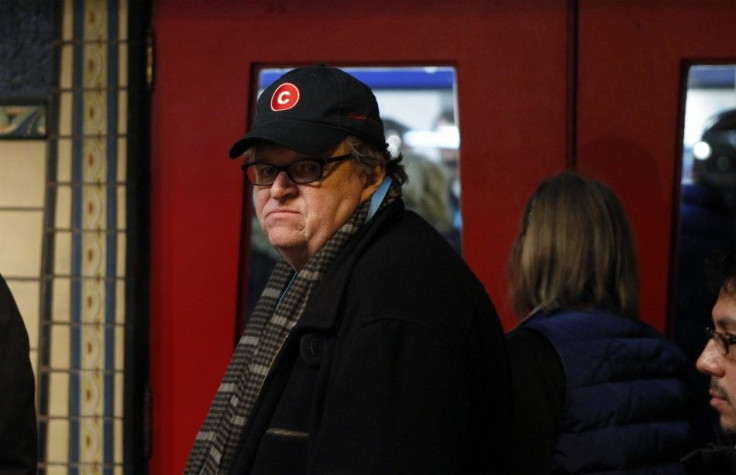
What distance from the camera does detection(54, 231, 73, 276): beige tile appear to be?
314 cm

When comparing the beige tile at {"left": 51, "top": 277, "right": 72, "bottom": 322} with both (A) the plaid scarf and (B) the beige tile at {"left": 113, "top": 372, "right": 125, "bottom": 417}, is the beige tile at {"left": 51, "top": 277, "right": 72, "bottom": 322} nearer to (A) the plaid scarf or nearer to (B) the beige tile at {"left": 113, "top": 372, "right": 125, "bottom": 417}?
(B) the beige tile at {"left": 113, "top": 372, "right": 125, "bottom": 417}

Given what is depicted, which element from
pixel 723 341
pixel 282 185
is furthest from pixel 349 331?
pixel 723 341

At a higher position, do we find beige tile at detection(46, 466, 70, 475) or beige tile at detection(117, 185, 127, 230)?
beige tile at detection(117, 185, 127, 230)

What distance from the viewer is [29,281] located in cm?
317

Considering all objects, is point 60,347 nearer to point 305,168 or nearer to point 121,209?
point 121,209

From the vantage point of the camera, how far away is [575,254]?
Result: 2.46m

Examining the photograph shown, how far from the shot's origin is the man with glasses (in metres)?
2.02

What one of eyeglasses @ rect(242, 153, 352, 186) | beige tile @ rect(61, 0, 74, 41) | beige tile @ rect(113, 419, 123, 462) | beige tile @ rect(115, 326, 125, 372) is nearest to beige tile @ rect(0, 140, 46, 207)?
beige tile @ rect(61, 0, 74, 41)

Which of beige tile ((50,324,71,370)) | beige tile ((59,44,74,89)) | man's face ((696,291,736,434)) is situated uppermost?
beige tile ((59,44,74,89))

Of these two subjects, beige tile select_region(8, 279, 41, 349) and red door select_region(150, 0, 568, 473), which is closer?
red door select_region(150, 0, 568, 473)

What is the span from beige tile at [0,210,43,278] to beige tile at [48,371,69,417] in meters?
0.30

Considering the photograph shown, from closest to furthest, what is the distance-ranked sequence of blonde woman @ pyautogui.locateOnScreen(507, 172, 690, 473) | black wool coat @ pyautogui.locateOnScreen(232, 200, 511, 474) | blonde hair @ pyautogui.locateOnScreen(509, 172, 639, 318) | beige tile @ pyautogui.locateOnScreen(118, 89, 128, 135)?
black wool coat @ pyautogui.locateOnScreen(232, 200, 511, 474) → blonde woman @ pyautogui.locateOnScreen(507, 172, 690, 473) → blonde hair @ pyautogui.locateOnScreen(509, 172, 639, 318) → beige tile @ pyautogui.locateOnScreen(118, 89, 128, 135)

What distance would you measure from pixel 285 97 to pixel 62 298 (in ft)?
4.95

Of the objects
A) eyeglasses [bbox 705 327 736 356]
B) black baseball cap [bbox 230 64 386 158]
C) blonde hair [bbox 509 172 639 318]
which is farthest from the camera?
blonde hair [bbox 509 172 639 318]
